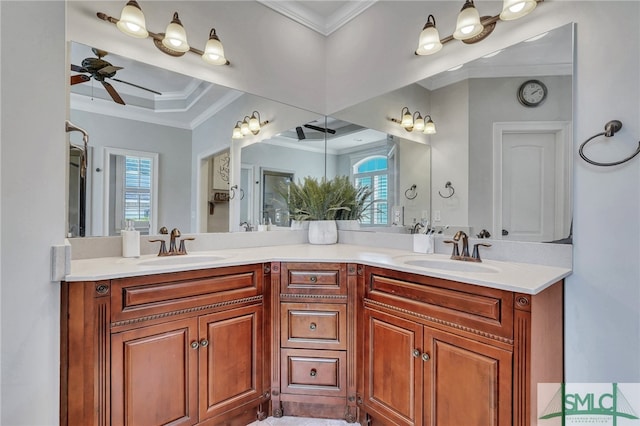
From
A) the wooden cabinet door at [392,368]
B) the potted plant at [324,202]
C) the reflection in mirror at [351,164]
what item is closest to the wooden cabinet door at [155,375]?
the wooden cabinet door at [392,368]

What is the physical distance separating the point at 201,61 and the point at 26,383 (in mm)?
1882

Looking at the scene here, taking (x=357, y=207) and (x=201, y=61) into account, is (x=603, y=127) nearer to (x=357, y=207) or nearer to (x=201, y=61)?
(x=357, y=207)

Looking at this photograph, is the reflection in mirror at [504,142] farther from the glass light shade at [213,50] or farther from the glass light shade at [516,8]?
the glass light shade at [213,50]

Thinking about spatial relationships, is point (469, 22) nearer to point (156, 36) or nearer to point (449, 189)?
point (449, 189)

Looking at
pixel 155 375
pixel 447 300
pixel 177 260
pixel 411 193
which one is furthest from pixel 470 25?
pixel 155 375

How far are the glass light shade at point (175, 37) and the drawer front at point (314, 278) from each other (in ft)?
4.78

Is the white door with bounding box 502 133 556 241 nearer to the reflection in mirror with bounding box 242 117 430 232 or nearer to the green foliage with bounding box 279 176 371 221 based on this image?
the reflection in mirror with bounding box 242 117 430 232

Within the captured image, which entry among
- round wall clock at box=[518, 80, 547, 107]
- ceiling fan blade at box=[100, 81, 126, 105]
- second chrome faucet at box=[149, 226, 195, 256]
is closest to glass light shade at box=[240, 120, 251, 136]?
ceiling fan blade at box=[100, 81, 126, 105]

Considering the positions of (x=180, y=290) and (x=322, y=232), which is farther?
(x=322, y=232)

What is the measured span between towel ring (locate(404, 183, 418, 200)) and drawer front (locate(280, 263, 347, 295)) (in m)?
0.77

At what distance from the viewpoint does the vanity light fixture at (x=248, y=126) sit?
2184mm

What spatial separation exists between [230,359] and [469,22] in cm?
218

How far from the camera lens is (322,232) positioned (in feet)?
7.86

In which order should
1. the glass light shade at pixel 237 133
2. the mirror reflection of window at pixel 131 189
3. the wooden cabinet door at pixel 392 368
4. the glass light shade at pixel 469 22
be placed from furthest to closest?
the glass light shade at pixel 237 133 < the mirror reflection of window at pixel 131 189 < the glass light shade at pixel 469 22 < the wooden cabinet door at pixel 392 368
